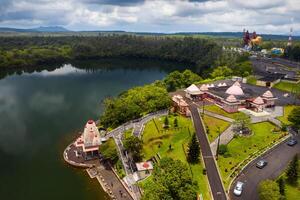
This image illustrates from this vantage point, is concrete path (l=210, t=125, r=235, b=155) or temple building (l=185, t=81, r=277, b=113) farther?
temple building (l=185, t=81, r=277, b=113)

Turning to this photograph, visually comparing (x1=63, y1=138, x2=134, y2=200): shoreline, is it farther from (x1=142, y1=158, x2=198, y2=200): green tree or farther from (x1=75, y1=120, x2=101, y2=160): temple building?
(x1=142, y1=158, x2=198, y2=200): green tree

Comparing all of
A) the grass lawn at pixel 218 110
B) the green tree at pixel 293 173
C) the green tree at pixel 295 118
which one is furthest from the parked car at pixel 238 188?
the grass lawn at pixel 218 110

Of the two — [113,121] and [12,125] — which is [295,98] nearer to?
[113,121]

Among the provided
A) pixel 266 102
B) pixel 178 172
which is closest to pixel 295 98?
pixel 266 102

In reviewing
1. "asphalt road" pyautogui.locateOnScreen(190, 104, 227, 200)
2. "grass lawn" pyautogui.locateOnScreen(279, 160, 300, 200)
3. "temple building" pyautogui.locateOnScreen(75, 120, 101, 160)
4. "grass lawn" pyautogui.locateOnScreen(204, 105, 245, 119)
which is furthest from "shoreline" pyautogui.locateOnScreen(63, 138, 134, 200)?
"grass lawn" pyautogui.locateOnScreen(204, 105, 245, 119)

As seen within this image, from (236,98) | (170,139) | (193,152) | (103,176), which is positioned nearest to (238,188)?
(193,152)

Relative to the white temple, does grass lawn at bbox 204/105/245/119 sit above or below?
above

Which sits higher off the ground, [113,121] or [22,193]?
[113,121]
